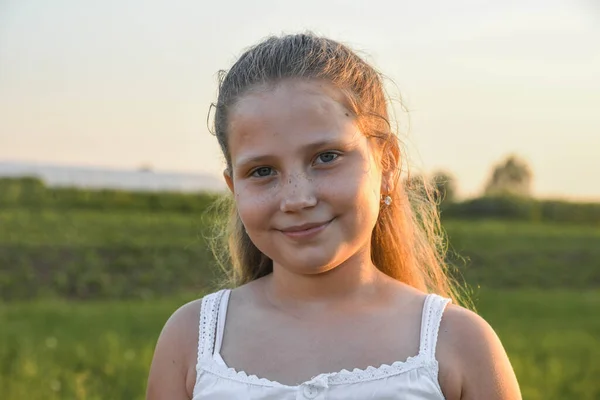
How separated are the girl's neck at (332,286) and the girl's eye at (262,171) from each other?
283 mm

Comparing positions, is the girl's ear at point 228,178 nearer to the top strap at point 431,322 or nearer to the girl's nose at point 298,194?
the girl's nose at point 298,194

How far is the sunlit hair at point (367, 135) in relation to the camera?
217 cm

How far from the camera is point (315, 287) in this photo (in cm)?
222

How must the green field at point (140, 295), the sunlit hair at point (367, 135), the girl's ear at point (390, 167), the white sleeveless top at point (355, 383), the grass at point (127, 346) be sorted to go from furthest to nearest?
the green field at point (140, 295), the grass at point (127, 346), the girl's ear at point (390, 167), the sunlit hair at point (367, 135), the white sleeveless top at point (355, 383)

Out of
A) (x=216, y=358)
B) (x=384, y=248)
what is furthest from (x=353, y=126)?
(x=216, y=358)

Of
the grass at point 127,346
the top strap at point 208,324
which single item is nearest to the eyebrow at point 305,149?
the top strap at point 208,324

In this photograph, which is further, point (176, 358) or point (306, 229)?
point (176, 358)

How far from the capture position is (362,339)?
212cm

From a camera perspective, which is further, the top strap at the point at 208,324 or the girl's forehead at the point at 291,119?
the top strap at the point at 208,324

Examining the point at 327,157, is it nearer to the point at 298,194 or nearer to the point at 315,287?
the point at 298,194

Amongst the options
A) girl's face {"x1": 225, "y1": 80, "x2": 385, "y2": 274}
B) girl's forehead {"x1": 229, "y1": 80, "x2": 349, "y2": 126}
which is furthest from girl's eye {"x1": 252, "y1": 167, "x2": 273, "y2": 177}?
girl's forehead {"x1": 229, "y1": 80, "x2": 349, "y2": 126}

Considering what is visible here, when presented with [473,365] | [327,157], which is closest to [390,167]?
[327,157]

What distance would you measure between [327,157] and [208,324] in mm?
570

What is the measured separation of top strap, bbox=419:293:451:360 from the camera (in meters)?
2.09
